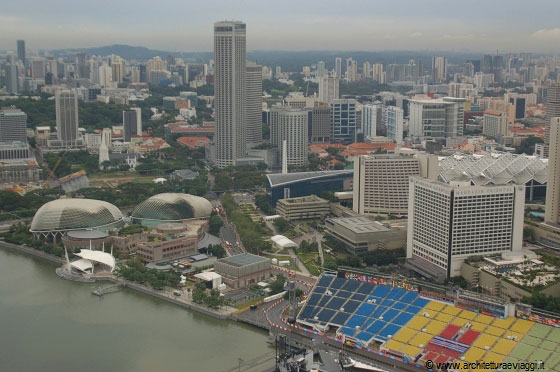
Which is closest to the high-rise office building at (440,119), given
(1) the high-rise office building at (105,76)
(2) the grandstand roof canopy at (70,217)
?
(2) the grandstand roof canopy at (70,217)

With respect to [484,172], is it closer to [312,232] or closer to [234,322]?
[312,232]

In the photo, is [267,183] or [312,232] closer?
[312,232]

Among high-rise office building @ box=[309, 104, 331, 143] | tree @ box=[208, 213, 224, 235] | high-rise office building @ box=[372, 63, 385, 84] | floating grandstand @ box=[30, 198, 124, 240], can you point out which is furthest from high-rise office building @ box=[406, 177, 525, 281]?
high-rise office building @ box=[372, 63, 385, 84]

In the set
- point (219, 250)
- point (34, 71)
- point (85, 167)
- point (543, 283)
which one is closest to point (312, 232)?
point (219, 250)

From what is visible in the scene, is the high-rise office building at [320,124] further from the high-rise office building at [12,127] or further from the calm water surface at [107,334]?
the calm water surface at [107,334]

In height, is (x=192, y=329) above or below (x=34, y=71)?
below

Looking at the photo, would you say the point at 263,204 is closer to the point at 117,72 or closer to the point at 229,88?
the point at 229,88

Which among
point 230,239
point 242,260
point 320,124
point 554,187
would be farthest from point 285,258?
point 320,124
